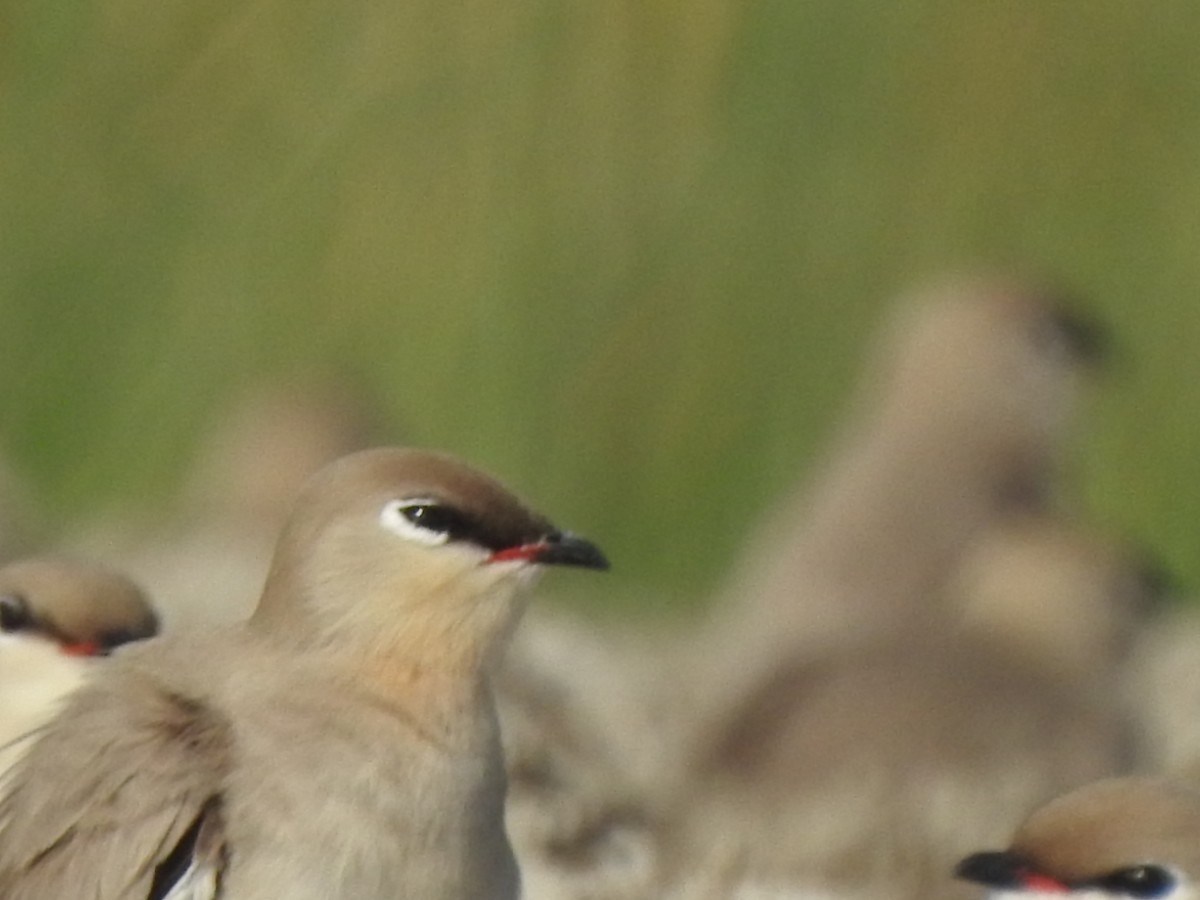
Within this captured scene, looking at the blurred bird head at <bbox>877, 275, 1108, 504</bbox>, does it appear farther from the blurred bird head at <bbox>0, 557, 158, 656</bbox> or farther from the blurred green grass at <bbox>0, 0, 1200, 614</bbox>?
the blurred bird head at <bbox>0, 557, 158, 656</bbox>

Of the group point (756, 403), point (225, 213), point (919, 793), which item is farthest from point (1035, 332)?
point (919, 793)

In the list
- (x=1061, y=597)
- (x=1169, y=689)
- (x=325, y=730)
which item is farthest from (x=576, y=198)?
(x=325, y=730)

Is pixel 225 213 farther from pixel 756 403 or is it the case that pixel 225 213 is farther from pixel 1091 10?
pixel 1091 10

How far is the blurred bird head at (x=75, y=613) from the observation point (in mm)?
3916

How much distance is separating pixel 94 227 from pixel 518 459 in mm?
1059

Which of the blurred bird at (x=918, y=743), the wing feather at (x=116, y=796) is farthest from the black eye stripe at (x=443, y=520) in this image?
the blurred bird at (x=918, y=743)

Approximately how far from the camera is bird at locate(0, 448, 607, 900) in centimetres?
285

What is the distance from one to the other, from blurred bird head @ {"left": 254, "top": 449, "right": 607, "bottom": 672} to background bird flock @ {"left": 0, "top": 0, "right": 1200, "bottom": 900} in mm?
2076

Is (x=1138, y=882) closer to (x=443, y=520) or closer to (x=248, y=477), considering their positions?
(x=443, y=520)

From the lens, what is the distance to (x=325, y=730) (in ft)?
9.61

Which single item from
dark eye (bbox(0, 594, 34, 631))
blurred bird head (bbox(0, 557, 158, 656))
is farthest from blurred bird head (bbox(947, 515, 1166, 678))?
dark eye (bbox(0, 594, 34, 631))

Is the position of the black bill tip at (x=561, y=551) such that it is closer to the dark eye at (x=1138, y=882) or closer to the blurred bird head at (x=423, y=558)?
the blurred bird head at (x=423, y=558)

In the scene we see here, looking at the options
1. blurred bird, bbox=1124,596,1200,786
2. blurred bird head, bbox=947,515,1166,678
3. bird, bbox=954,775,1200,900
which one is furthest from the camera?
blurred bird head, bbox=947,515,1166,678

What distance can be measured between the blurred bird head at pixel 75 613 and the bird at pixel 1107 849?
120cm
